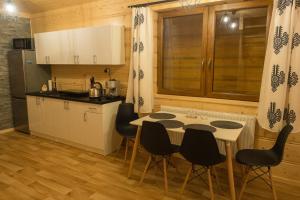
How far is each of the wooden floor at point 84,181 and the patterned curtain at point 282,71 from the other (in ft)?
2.73

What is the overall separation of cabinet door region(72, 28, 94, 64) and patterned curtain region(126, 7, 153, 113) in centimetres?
74

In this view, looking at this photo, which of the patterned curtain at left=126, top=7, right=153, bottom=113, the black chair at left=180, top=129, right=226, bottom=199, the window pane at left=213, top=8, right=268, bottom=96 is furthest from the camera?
the patterned curtain at left=126, top=7, right=153, bottom=113

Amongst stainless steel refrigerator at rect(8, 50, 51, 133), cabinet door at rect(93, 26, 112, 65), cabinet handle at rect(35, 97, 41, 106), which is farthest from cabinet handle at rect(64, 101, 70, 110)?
stainless steel refrigerator at rect(8, 50, 51, 133)

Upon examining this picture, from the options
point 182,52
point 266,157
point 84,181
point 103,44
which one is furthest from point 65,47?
point 266,157

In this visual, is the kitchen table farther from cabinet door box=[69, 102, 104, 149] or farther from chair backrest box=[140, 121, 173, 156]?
cabinet door box=[69, 102, 104, 149]

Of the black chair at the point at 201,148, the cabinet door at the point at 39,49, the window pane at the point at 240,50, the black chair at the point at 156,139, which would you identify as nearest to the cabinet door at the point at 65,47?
the cabinet door at the point at 39,49

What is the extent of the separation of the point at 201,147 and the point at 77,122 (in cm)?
219

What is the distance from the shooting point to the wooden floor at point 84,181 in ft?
7.88

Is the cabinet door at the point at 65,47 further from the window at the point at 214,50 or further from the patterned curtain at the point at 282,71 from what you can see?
the patterned curtain at the point at 282,71

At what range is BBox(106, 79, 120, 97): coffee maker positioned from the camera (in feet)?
11.6

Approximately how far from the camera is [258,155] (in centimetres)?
229

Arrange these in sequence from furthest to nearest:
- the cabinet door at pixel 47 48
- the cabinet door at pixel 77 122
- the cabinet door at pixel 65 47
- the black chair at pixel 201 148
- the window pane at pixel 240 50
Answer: the cabinet door at pixel 47 48, the cabinet door at pixel 65 47, the cabinet door at pixel 77 122, the window pane at pixel 240 50, the black chair at pixel 201 148

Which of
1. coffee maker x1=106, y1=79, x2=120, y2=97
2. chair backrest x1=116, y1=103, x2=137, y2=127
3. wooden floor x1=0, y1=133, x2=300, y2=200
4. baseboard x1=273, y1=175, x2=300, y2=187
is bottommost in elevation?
wooden floor x1=0, y1=133, x2=300, y2=200

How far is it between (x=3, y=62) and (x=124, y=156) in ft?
9.93
